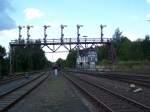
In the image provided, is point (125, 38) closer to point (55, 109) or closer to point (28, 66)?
point (28, 66)

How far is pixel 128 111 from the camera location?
50.6 feet

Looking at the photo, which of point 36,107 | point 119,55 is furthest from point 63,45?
point 119,55

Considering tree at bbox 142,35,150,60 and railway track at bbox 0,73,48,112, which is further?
tree at bbox 142,35,150,60

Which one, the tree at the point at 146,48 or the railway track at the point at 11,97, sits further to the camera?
the tree at the point at 146,48

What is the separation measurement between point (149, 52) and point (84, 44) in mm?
64974

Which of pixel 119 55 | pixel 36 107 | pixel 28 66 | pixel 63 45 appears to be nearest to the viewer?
pixel 36 107

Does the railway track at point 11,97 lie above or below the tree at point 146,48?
below

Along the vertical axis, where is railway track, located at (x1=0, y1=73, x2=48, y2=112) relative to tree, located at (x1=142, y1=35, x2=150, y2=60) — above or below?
below

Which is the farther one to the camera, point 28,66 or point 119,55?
point 119,55

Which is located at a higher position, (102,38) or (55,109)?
(102,38)

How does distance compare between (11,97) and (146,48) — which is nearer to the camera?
(11,97)

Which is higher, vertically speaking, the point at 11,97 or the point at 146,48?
the point at 146,48

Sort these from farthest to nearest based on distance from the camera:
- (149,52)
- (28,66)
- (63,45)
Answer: (149,52) < (28,66) < (63,45)

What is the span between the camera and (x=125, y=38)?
7224 inches
